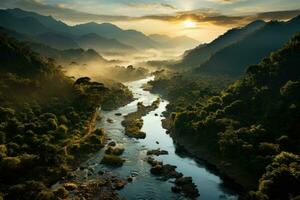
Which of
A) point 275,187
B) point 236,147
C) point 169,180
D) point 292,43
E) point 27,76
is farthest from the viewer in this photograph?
point 27,76

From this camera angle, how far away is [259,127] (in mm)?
117188

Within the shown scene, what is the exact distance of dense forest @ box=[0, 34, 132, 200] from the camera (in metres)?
90.9

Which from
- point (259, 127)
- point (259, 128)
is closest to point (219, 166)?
point (259, 128)

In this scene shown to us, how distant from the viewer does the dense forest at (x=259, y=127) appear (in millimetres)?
85125

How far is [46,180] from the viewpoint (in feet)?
302

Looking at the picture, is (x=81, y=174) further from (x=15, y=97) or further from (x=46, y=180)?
(x=15, y=97)

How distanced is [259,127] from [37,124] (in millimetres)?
73306

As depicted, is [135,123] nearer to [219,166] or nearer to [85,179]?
[219,166]

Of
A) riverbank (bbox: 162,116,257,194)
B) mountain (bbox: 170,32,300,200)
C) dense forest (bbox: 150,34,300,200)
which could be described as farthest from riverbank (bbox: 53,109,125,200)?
dense forest (bbox: 150,34,300,200)

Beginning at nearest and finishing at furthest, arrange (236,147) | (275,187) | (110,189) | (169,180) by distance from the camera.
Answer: (275,187) < (110,189) < (169,180) < (236,147)

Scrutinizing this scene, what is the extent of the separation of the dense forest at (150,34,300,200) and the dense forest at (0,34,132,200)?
37780 mm

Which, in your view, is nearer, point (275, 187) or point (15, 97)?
point (275, 187)

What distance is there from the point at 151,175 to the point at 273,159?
3235 centimetres

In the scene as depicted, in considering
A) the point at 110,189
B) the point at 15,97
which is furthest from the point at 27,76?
the point at 110,189
